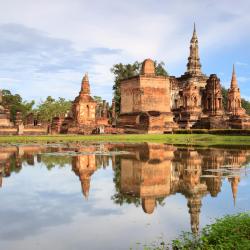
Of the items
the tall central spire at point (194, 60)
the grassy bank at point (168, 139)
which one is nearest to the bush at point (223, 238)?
the grassy bank at point (168, 139)

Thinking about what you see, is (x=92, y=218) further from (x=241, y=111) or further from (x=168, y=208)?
(x=241, y=111)

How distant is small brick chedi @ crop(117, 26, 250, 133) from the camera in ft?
146

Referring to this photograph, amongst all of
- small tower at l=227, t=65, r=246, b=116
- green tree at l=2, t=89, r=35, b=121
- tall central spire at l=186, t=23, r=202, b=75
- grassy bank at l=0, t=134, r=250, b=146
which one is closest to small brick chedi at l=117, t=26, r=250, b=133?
small tower at l=227, t=65, r=246, b=116

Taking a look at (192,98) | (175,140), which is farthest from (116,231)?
(192,98)

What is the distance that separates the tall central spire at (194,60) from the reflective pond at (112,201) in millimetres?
49319

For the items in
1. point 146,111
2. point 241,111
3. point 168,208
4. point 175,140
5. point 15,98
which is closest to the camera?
point 168,208

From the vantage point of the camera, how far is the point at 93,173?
13.8m

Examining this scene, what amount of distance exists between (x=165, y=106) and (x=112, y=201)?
136 ft

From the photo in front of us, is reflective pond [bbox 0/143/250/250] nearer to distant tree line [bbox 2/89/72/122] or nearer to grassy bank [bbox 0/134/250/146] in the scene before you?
grassy bank [bbox 0/134/250/146]

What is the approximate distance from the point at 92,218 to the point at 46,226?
96 cm

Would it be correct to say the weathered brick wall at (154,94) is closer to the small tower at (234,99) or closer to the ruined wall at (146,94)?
the ruined wall at (146,94)

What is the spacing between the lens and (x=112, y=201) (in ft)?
30.6

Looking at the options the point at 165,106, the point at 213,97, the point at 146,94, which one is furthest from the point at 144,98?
the point at 213,97

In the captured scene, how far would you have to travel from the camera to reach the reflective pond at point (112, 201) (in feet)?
22.0
